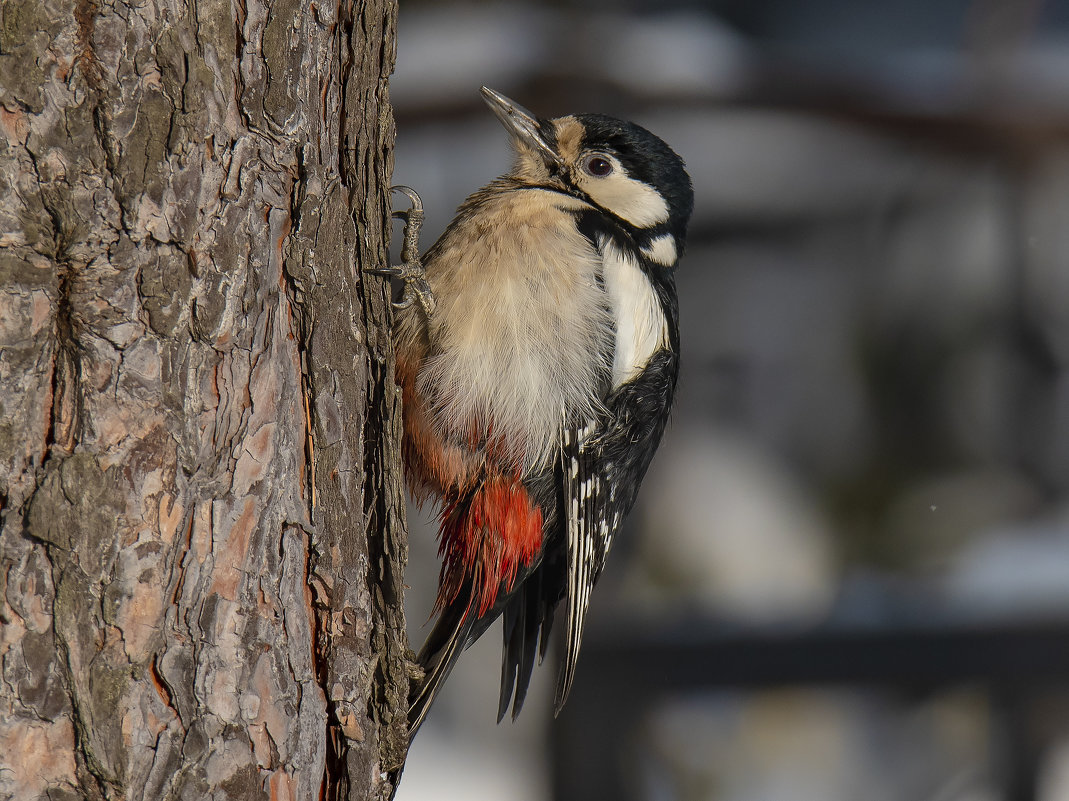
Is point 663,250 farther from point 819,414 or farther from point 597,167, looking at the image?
point 819,414

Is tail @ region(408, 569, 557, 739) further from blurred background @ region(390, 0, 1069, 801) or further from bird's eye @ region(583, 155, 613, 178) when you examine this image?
blurred background @ region(390, 0, 1069, 801)

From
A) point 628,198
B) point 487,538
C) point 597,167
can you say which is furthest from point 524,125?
point 487,538

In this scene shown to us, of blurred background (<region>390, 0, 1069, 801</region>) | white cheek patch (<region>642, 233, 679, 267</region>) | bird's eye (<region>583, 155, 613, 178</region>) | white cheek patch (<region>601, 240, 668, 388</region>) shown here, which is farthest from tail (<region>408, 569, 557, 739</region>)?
blurred background (<region>390, 0, 1069, 801</region>)

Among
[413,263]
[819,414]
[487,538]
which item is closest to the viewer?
[413,263]

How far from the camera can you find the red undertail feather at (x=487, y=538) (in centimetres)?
235

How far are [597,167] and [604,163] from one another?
0.8 inches

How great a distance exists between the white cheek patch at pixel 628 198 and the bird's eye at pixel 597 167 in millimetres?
15

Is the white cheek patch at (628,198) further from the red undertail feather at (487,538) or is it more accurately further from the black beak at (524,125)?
the red undertail feather at (487,538)

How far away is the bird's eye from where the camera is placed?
2719 millimetres

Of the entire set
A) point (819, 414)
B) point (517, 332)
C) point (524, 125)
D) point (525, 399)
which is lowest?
point (819, 414)

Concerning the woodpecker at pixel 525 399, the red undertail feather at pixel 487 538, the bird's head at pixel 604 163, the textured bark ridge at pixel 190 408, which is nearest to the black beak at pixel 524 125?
the bird's head at pixel 604 163

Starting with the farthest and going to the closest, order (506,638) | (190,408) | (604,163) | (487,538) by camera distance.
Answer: (604,163)
(506,638)
(487,538)
(190,408)

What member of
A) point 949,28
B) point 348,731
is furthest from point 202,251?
point 949,28

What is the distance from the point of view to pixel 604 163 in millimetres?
2723
